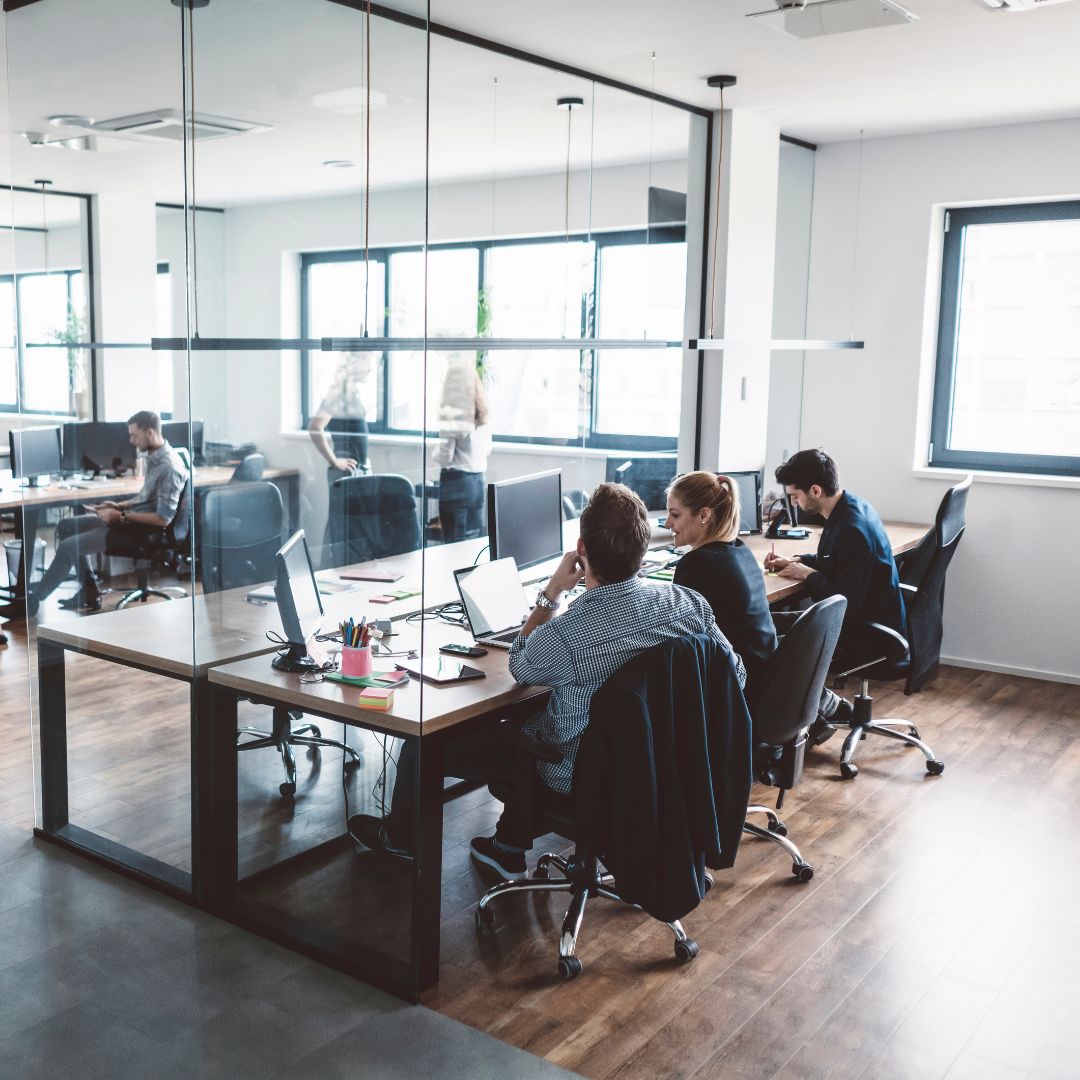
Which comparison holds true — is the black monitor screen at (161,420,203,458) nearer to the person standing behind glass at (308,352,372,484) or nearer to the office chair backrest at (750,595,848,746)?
the person standing behind glass at (308,352,372,484)

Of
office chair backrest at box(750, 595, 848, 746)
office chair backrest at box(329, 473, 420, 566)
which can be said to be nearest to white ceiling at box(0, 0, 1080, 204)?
office chair backrest at box(329, 473, 420, 566)

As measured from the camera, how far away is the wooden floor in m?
2.71

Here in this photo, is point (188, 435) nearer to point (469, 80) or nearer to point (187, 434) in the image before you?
point (187, 434)

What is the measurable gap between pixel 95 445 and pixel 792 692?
2.30 metres

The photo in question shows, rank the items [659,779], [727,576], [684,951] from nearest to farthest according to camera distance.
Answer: [659,779]
[684,951]
[727,576]

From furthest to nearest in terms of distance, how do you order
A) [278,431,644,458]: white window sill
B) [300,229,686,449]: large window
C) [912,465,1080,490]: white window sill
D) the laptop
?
[912,465,1080,490]: white window sill < [300,229,686,449]: large window < [278,431,644,458]: white window sill < the laptop

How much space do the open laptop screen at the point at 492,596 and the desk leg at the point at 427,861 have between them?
2.47ft

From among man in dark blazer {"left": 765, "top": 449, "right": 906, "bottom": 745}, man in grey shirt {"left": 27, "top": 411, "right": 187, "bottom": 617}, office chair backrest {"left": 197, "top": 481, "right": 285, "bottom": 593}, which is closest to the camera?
office chair backrest {"left": 197, "top": 481, "right": 285, "bottom": 593}

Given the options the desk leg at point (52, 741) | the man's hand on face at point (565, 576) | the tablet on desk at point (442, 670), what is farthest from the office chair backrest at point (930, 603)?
the desk leg at point (52, 741)

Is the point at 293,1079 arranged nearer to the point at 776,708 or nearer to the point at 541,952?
the point at 541,952

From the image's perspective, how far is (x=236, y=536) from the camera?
10.8 ft

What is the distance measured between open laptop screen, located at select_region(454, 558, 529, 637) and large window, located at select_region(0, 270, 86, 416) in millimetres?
1600

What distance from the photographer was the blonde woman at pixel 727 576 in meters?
3.42

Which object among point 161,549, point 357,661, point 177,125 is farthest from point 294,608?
point 177,125
